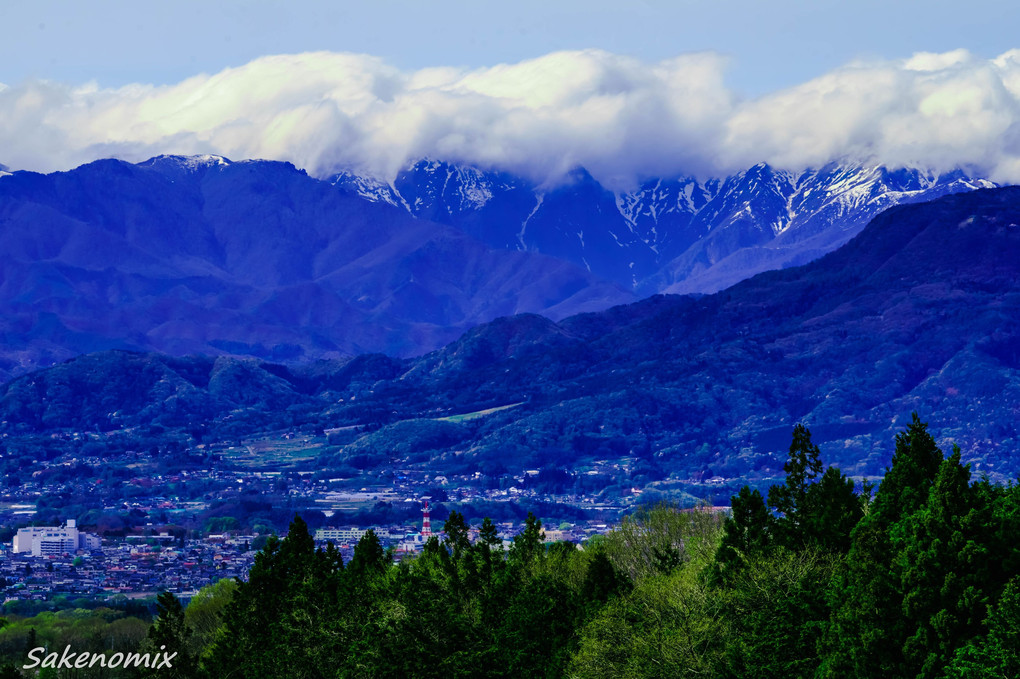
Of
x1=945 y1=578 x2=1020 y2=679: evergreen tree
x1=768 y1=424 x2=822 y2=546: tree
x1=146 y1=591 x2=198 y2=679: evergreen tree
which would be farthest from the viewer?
x1=146 y1=591 x2=198 y2=679: evergreen tree

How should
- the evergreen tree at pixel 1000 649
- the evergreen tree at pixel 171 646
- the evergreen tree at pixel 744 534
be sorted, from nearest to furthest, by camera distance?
the evergreen tree at pixel 1000 649 → the evergreen tree at pixel 744 534 → the evergreen tree at pixel 171 646

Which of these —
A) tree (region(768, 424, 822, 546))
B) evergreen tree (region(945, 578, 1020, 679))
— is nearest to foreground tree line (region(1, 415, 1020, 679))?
evergreen tree (region(945, 578, 1020, 679))

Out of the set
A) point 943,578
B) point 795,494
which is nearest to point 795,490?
point 795,494

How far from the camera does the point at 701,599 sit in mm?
95250

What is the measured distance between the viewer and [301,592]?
385 feet

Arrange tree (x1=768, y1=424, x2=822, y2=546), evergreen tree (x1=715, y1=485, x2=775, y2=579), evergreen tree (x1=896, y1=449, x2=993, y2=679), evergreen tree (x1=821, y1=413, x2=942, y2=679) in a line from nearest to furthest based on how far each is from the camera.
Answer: evergreen tree (x1=896, y1=449, x2=993, y2=679)
evergreen tree (x1=821, y1=413, x2=942, y2=679)
evergreen tree (x1=715, y1=485, x2=775, y2=579)
tree (x1=768, y1=424, x2=822, y2=546)

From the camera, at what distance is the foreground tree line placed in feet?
250

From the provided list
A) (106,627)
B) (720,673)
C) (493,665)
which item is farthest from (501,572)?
(106,627)

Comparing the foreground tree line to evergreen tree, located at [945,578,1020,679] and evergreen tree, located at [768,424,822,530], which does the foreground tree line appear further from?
evergreen tree, located at [768,424,822,530]

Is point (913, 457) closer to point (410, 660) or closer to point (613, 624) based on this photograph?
point (613, 624)

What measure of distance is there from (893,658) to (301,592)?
170 ft

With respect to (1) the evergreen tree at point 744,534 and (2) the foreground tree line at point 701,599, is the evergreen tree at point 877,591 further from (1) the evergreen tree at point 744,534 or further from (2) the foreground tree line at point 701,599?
(1) the evergreen tree at point 744,534

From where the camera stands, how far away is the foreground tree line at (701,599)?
76.2 metres

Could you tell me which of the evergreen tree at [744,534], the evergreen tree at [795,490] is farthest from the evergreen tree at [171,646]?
the evergreen tree at [795,490]
